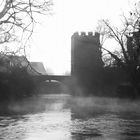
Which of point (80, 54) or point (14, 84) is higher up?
point (80, 54)

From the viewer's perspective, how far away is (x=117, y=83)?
191 ft

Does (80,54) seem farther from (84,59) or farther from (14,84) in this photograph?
(14,84)

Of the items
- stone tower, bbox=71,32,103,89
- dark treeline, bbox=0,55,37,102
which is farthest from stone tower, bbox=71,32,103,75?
Result: dark treeline, bbox=0,55,37,102

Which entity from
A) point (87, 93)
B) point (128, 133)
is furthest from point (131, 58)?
point (128, 133)

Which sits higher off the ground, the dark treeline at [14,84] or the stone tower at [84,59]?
the stone tower at [84,59]

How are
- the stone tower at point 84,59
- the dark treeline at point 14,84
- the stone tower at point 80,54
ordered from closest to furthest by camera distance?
the dark treeline at point 14,84, the stone tower at point 84,59, the stone tower at point 80,54

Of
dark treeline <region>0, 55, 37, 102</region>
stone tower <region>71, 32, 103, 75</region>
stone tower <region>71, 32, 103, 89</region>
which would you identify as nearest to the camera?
dark treeline <region>0, 55, 37, 102</region>

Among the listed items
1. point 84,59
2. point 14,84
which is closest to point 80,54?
point 84,59

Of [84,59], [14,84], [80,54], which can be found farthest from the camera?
[80,54]

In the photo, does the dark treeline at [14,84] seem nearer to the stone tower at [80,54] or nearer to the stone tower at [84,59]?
the stone tower at [84,59]

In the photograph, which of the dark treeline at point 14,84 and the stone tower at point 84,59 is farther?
the stone tower at point 84,59

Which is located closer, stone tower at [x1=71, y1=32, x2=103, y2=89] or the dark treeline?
the dark treeline

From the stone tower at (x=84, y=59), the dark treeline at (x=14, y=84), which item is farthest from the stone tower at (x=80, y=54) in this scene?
the dark treeline at (x=14, y=84)

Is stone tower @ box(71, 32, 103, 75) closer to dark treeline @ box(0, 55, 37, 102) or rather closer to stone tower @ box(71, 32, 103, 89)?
stone tower @ box(71, 32, 103, 89)
